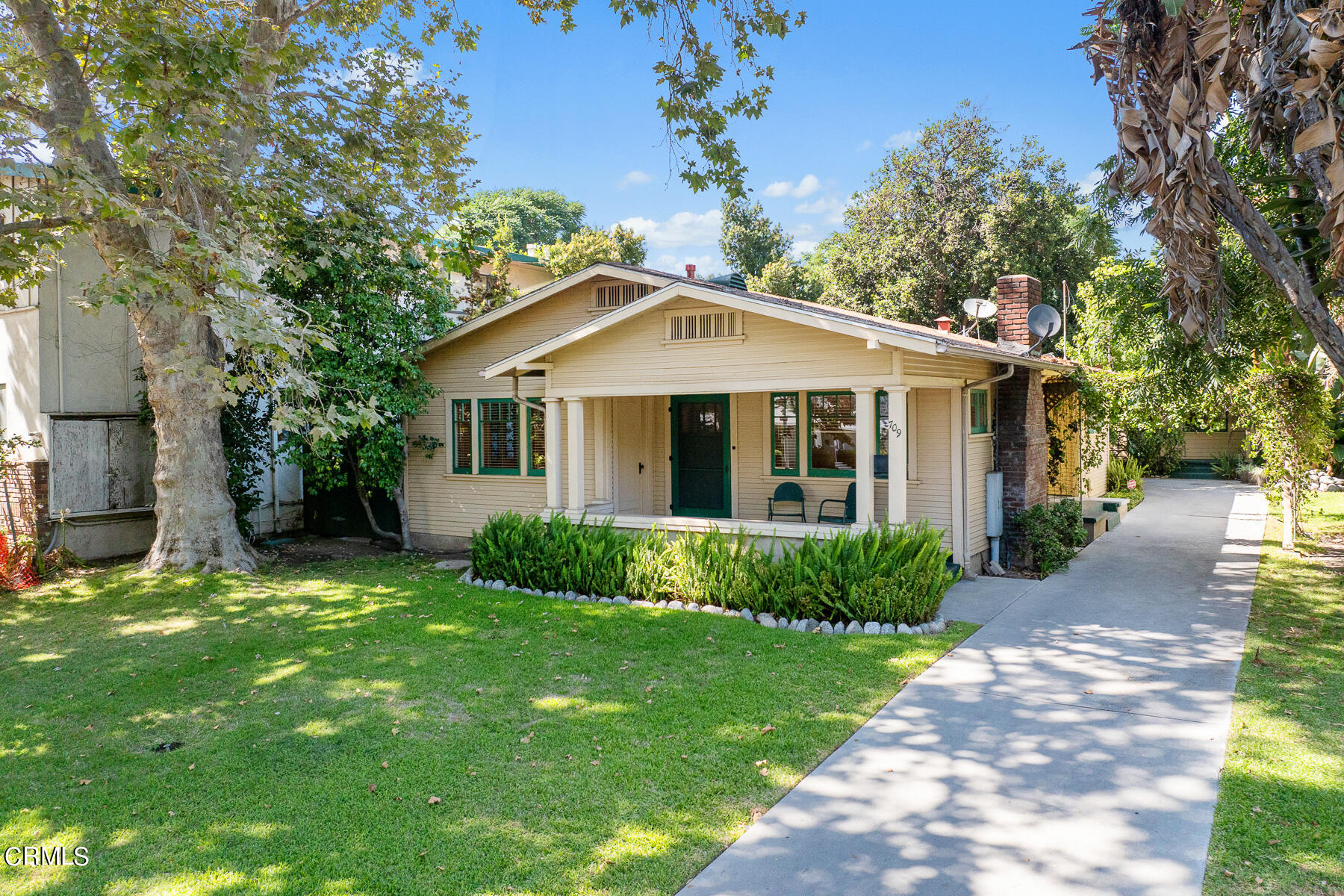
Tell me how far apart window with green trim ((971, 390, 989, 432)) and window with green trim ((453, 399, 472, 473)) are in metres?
7.71

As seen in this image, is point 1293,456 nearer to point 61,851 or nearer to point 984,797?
point 984,797

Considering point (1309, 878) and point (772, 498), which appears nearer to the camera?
point (1309, 878)

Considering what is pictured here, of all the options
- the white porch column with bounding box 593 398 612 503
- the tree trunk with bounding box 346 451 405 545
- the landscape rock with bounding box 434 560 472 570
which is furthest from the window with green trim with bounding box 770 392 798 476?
the tree trunk with bounding box 346 451 405 545

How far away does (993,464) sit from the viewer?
11.2 metres

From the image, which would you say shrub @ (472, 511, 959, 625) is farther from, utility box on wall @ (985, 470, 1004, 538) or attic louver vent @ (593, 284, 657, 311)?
attic louver vent @ (593, 284, 657, 311)

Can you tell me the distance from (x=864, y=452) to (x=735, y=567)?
6.20ft

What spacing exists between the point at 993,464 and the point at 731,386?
13.9ft

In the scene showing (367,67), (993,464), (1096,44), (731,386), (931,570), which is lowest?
(931,570)

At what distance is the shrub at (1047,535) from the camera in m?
10.6

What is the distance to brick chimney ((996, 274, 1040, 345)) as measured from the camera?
11.9m

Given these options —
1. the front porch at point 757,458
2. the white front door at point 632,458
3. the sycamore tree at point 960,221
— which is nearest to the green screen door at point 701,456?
the front porch at point 757,458

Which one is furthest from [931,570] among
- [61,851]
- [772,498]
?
[61,851]

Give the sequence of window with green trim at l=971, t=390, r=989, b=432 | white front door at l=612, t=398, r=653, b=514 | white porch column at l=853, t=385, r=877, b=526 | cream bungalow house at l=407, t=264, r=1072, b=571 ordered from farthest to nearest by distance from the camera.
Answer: white front door at l=612, t=398, r=653, b=514, window with green trim at l=971, t=390, r=989, b=432, cream bungalow house at l=407, t=264, r=1072, b=571, white porch column at l=853, t=385, r=877, b=526

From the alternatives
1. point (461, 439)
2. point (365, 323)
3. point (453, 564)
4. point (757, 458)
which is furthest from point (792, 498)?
point (365, 323)
